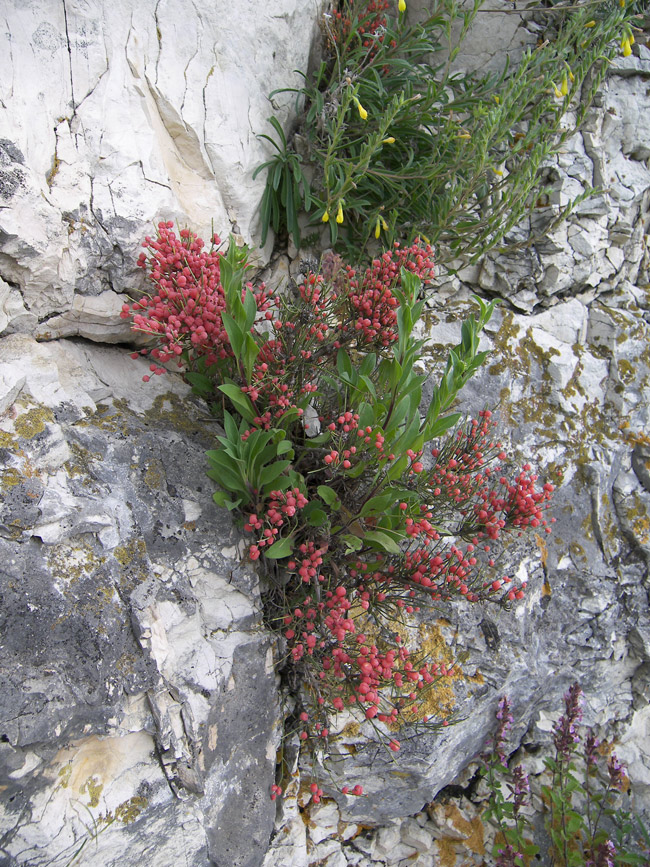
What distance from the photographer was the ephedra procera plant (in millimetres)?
2361

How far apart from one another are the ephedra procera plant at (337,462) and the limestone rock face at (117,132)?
320mm

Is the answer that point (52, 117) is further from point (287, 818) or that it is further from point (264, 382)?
point (287, 818)

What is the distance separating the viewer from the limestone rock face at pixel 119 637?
6.95 ft

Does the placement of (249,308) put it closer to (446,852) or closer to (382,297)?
(382,297)

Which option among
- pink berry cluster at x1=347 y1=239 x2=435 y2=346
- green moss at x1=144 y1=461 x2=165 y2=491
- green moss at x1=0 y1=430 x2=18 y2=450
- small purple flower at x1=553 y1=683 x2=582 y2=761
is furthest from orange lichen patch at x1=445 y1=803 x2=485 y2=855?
green moss at x1=0 y1=430 x2=18 y2=450

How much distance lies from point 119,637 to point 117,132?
231 cm

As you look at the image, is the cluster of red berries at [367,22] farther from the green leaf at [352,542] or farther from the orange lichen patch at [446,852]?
the orange lichen patch at [446,852]

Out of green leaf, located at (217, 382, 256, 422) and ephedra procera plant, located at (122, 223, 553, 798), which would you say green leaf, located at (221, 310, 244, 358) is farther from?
green leaf, located at (217, 382, 256, 422)

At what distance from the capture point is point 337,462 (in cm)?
242

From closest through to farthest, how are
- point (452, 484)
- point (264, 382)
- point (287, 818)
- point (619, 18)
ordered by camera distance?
point (264, 382)
point (452, 484)
point (287, 818)
point (619, 18)

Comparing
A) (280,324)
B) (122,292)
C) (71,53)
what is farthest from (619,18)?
(122,292)

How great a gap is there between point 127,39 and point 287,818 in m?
3.94

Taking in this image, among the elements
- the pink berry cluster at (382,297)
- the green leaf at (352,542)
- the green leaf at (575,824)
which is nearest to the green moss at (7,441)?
the green leaf at (352,542)

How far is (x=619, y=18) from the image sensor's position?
3248 millimetres
